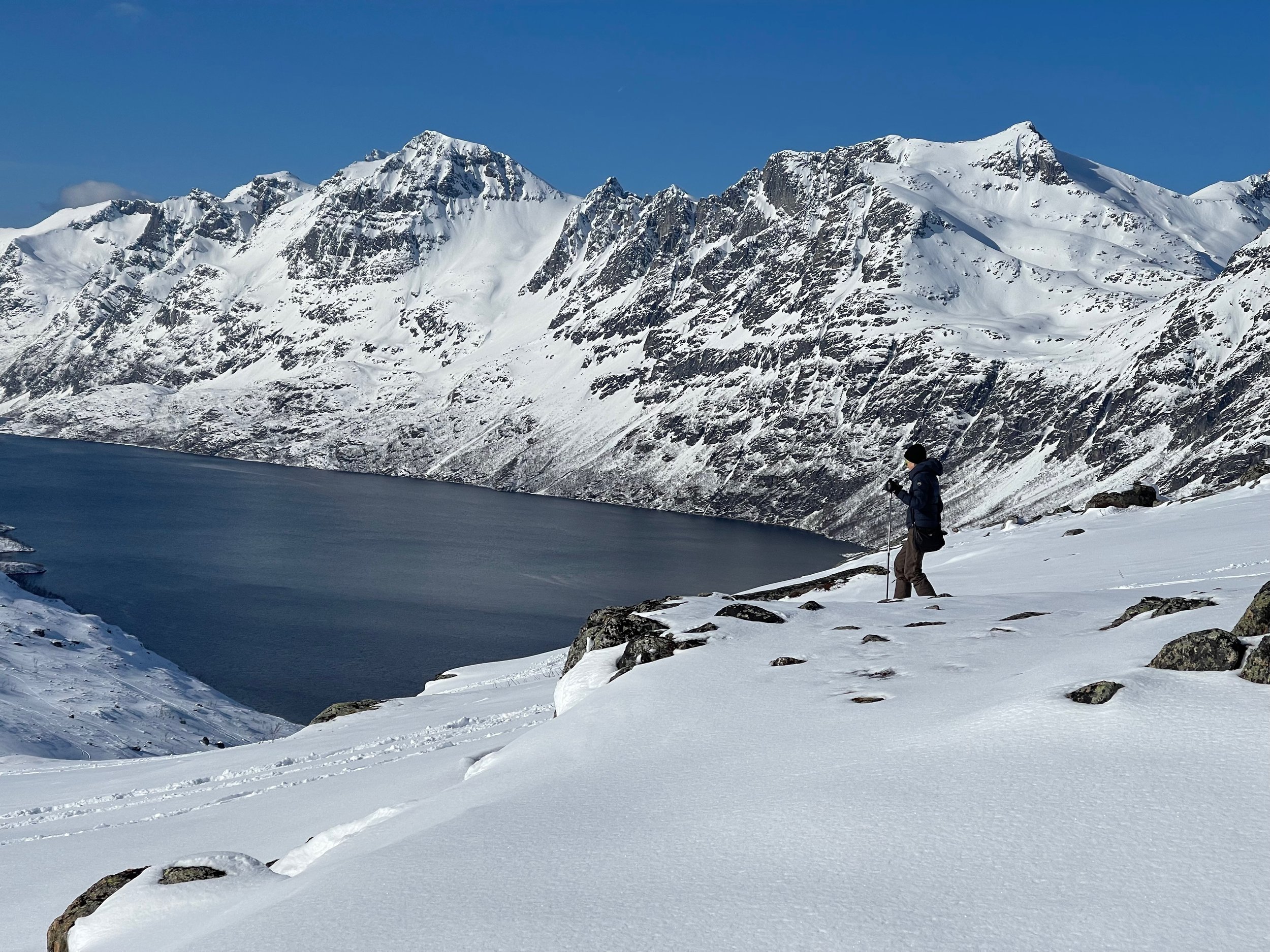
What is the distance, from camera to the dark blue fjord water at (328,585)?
90875 mm

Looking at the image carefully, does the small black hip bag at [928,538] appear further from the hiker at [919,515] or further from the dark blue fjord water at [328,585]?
the dark blue fjord water at [328,585]

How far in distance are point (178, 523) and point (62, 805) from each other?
168m

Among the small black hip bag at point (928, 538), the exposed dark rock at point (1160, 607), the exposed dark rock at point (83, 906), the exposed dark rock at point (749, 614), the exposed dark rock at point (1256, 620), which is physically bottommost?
the exposed dark rock at point (83, 906)

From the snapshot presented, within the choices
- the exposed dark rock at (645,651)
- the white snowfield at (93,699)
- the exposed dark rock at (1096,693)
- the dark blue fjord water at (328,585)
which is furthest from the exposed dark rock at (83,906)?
the dark blue fjord water at (328,585)

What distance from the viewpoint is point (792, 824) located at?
26.0 feet

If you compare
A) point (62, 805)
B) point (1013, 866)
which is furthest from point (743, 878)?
point (62, 805)

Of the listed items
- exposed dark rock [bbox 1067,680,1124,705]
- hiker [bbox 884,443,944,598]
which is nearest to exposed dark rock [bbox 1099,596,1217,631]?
hiker [bbox 884,443,944,598]

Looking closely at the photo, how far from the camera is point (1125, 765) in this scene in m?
8.09

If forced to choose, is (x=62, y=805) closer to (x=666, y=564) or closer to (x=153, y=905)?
(x=153, y=905)

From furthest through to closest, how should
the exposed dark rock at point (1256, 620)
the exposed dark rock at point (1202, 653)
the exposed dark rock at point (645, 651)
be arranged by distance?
the exposed dark rock at point (645, 651) → the exposed dark rock at point (1256, 620) → the exposed dark rock at point (1202, 653)

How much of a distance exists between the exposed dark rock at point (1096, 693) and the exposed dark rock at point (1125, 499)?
30.9m

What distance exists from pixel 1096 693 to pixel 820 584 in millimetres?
20615

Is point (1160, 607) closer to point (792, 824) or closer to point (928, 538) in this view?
point (928, 538)

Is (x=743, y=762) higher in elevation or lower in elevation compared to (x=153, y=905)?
higher
